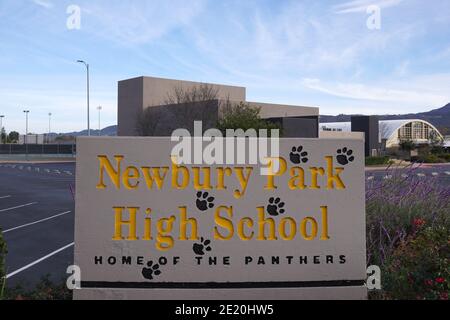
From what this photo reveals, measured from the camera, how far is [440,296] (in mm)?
4574

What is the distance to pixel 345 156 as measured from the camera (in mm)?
5070

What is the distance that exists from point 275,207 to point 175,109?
1812 inches

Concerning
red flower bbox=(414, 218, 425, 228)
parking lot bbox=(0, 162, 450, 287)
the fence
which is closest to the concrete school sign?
parking lot bbox=(0, 162, 450, 287)

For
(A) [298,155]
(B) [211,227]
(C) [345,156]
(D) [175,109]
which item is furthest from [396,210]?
(D) [175,109]

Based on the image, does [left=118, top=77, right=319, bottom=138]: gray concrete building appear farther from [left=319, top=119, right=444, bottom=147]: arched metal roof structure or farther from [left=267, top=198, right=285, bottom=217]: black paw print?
[left=267, top=198, right=285, bottom=217]: black paw print

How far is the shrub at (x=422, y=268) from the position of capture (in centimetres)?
480

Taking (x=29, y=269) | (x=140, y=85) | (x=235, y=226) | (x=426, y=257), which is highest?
(x=140, y=85)

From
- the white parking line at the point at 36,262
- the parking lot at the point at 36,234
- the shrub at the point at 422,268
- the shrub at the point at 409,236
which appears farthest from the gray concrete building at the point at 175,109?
the shrub at the point at 422,268

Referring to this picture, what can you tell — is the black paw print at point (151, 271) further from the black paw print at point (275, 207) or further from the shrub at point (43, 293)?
the black paw print at point (275, 207)

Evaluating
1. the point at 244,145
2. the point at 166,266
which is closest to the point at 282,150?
the point at 244,145

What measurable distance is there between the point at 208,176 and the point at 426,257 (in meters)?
2.52
